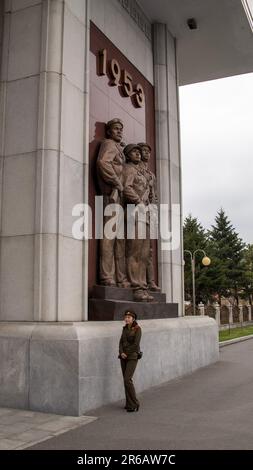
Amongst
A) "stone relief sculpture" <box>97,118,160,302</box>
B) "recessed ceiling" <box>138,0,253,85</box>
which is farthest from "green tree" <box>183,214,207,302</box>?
"stone relief sculpture" <box>97,118,160,302</box>

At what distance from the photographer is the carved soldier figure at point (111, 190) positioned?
10805mm

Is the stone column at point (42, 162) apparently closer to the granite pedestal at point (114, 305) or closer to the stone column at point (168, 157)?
the granite pedestal at point (114, 305)

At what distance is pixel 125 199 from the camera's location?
11.5 metres

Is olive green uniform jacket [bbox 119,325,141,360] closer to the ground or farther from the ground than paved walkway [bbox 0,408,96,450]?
farther from the ground

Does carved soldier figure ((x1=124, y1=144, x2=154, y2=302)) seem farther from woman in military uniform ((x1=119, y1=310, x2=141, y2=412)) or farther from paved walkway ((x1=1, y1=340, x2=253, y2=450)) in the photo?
woman in military uniform ((x1=119, y1=310, x2=141, y2=412))

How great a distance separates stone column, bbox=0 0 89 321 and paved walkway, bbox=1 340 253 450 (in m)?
2.24

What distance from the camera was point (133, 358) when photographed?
8430mm

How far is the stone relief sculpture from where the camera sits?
10898mm

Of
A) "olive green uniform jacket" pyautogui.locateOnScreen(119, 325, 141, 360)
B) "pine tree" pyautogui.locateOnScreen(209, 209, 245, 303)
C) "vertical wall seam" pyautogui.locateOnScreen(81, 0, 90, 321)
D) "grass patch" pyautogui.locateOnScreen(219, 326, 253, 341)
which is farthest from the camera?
"pine tree" pyautogui.locateOnScreen(209, 209, 245, 303)

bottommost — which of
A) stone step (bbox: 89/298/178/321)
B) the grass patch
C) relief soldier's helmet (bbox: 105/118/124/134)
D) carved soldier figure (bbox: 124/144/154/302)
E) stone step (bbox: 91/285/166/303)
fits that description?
the grass patch

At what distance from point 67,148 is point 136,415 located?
199 inches

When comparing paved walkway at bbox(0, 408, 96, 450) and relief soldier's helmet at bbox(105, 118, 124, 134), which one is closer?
paved walkway at bbox(0, 408, 96, 450)
